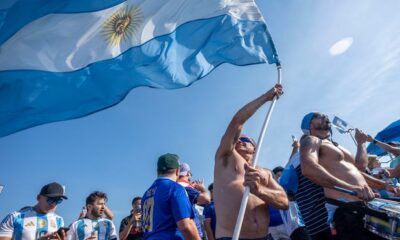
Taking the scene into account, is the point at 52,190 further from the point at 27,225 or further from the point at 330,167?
the point at 330,167

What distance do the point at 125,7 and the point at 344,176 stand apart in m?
3.61

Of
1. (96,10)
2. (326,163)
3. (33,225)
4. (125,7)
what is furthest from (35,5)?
(326,163)

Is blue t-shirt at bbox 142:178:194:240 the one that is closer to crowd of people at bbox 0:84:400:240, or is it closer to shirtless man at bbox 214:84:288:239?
crowd of people at bbox 0:84:400:240

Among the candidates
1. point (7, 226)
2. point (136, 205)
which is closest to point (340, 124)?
point (136, 205)

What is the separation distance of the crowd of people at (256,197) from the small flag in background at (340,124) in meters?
0.92

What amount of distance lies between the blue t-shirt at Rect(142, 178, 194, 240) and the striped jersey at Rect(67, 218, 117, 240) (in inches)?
98.7

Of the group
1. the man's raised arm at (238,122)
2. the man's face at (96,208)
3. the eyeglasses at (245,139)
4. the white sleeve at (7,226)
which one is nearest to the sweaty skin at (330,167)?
the eyeglasses at (245,139)

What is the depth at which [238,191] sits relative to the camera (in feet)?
10.8

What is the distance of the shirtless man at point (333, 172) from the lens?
3.69 metres

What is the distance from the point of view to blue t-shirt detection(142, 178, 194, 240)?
3727 millimetres

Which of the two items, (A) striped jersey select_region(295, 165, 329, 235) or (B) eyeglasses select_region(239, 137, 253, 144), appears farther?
(A) striped jersey select_region(295, 165, 329, 235)

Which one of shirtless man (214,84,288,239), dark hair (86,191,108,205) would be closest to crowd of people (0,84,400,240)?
shirtless man (214,84,288,239)

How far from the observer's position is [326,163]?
4434 millimetres

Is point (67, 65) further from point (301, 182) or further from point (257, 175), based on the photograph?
point (301, 182)
